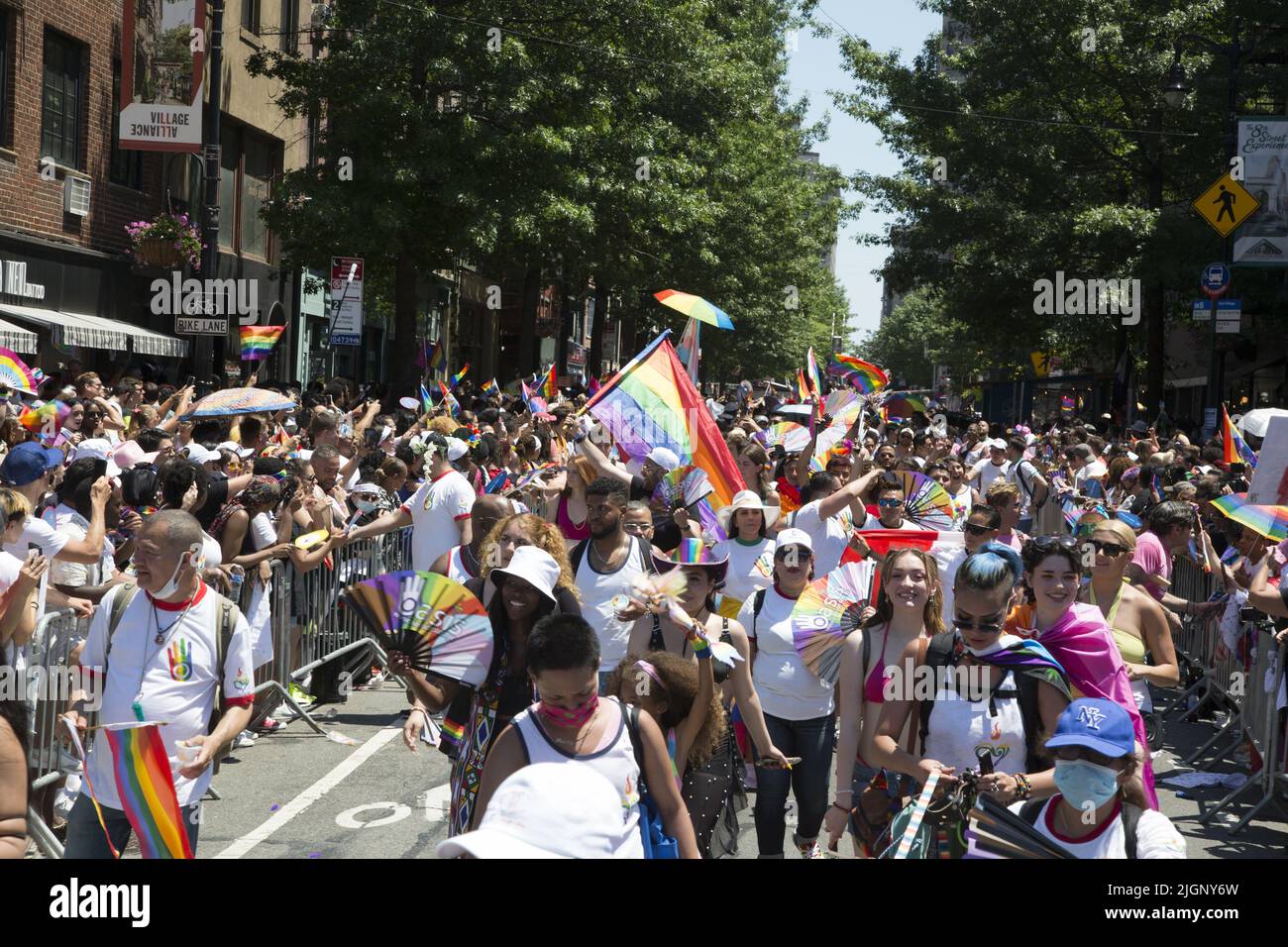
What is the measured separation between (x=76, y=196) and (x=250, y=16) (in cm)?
796

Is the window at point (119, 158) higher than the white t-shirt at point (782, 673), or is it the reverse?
the window at point (119, 158)

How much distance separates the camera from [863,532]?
8.06 meters

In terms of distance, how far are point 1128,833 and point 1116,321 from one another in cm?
3055

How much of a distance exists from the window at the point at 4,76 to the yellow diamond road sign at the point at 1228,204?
58.3 feet

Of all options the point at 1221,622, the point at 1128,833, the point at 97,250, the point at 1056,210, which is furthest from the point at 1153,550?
the point at 1056,210

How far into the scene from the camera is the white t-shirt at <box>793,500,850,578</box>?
8.62m

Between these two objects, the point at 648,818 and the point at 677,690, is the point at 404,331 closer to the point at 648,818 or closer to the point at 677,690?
the point at 677,690

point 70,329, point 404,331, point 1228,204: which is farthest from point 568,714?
point 404,331

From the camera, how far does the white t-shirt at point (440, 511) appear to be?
9727mm

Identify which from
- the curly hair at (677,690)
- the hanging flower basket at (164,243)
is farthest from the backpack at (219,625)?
the hanging flower basket at (164,243)

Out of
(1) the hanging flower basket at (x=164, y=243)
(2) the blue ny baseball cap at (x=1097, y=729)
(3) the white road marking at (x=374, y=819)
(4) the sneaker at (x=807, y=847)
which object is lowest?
(3) the white road marking at (x=374, y=819)

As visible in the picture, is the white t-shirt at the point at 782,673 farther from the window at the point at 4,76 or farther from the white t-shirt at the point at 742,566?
the window at the point at 4,76

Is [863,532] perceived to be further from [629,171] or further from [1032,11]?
[1032,11]

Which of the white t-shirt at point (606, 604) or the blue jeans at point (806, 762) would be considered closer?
the blue jeans at point (806, 762)
